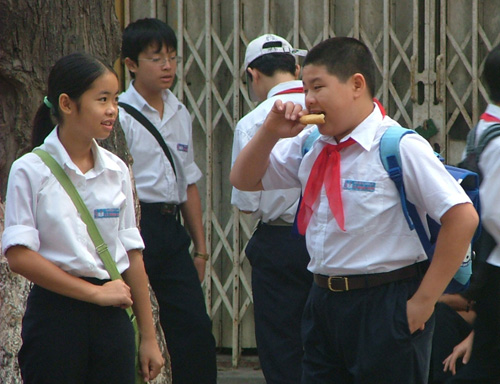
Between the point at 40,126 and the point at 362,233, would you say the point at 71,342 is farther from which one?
the point at 362,233

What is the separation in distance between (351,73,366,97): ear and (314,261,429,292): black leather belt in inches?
23.5

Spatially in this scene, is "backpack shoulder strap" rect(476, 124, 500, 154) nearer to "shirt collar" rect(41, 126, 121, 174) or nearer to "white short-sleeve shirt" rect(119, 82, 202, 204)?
"shirt collar" rect(41, 126, 121, 174)

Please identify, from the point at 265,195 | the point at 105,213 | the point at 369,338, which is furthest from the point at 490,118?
the point at 105,213

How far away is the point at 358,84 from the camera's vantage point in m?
2.87

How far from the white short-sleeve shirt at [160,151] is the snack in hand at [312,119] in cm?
177

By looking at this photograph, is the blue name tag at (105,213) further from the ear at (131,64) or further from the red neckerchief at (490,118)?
the ear at (131,64)

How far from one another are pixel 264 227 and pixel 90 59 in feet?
5.17

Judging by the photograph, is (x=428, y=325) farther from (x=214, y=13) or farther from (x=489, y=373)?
(x=214, y=13)

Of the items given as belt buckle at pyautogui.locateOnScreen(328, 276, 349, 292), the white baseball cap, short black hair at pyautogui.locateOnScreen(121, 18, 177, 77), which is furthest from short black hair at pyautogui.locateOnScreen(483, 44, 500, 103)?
short black hair at pyautogui.locateOnScreen(121, 18, 177, 77)

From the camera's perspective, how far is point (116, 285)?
280 cm

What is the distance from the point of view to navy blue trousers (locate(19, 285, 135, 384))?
9.07 ft

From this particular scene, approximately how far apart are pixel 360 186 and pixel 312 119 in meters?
0.26

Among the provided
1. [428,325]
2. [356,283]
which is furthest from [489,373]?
[356,283]

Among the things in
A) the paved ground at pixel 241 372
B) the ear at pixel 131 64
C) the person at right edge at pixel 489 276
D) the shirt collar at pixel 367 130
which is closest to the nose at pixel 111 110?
the shirt collar at pixel 367 130
